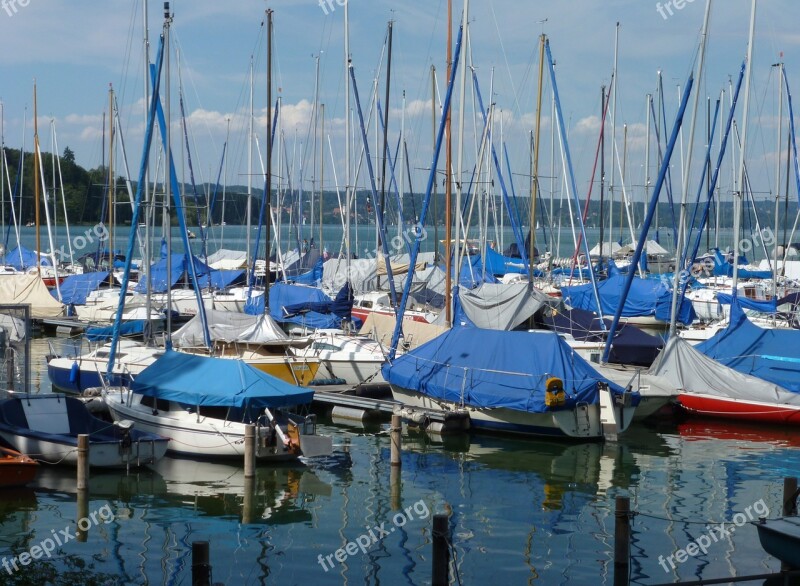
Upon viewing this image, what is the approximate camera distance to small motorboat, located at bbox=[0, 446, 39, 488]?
20281 millimetres

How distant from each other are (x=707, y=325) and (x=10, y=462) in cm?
2903

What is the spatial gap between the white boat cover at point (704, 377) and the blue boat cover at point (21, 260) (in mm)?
44291

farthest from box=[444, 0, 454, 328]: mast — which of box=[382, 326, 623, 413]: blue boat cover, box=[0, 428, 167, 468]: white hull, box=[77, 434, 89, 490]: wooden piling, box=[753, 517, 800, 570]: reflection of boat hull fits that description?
box=[753, 517, 800, 570]: reflection of boat hull

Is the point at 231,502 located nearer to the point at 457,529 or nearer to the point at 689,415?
the point at 457,529

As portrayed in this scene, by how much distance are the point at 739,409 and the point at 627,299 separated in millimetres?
18186

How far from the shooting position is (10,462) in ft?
66.4

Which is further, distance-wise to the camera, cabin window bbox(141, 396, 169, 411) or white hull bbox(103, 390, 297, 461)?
cabin window bbox(141, 396, 169, 411)

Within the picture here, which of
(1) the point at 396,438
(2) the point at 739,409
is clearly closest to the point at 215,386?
(1) the point at 396,438

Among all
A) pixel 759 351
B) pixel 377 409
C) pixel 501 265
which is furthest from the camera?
pixel 501 265

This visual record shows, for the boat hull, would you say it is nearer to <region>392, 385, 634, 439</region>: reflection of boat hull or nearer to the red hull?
<region>392, 385, 634, 439</region>: reflection of boat hull

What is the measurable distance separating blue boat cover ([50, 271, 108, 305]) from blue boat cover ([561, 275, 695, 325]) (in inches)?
864

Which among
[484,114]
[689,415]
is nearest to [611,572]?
[689,415]

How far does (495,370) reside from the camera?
26594 mm

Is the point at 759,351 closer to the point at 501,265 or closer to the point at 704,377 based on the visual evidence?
the point at 704,377
